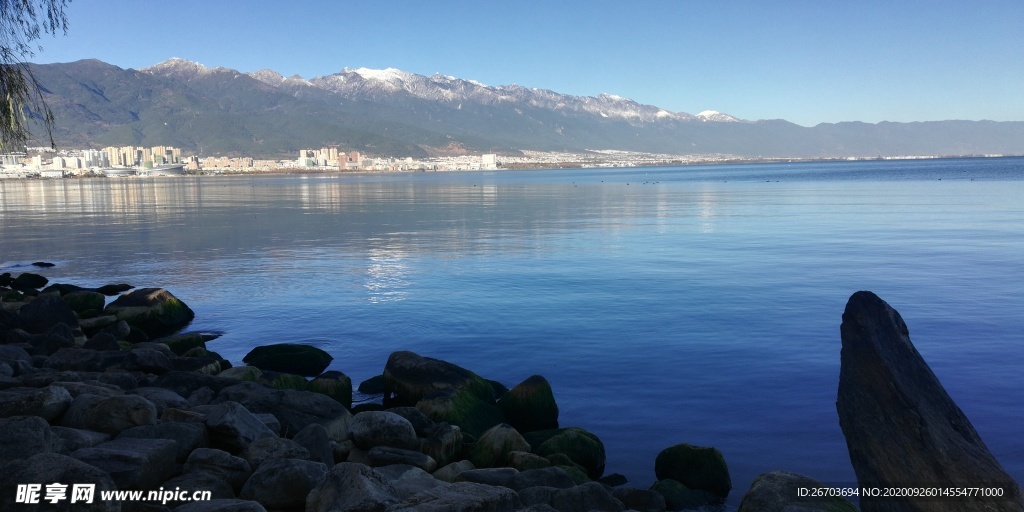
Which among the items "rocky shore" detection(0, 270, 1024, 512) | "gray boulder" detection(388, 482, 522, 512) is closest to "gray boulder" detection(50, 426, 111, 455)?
"rocky shore" detection(0, 270, 1024, 512)

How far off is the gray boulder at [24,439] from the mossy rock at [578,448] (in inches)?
171

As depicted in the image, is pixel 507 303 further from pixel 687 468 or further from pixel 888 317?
pixel 888 317

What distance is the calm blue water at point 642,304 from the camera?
9516 millimetres

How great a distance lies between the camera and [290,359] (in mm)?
11703

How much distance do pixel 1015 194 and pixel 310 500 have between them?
5863 cm

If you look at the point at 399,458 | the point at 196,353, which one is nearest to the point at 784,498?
the point at 399,458

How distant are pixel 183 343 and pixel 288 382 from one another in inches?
127

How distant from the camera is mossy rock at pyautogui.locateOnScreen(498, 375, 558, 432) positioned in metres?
9.21

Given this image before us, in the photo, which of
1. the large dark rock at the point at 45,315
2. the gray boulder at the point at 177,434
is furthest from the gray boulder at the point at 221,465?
the large dark rock at the point at 45,315

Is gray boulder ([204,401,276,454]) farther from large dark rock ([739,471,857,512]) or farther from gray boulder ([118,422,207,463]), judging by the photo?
large dark rock ([739,471,857,512])

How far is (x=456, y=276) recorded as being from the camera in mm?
20125

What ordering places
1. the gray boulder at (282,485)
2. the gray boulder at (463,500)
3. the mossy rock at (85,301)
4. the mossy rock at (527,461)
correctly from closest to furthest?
1. the gray boulder at (463,500)
2. the gray boulder at (282,485)
3. the mossy rock at (527,461)
4. the mossy rock at (85,301)

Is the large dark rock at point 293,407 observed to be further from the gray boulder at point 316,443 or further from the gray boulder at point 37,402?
the gray boulder at point 37,402

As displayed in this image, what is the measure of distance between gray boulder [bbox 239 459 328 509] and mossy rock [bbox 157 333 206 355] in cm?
688
